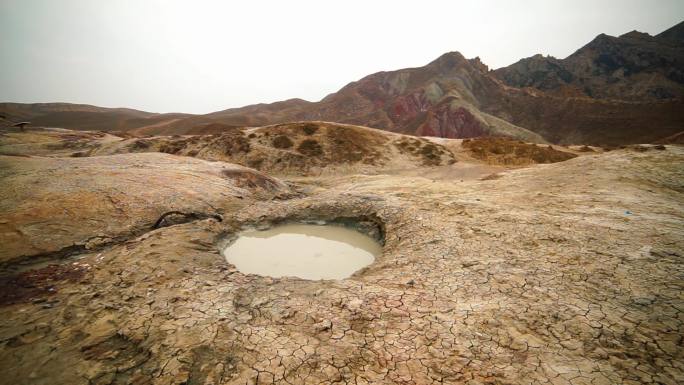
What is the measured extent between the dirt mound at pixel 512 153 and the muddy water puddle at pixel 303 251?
30.9 metres

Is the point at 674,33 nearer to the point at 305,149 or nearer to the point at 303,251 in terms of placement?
the point at 305,149

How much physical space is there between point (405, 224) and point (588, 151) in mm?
43994

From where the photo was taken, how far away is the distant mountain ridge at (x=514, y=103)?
74.2 meters

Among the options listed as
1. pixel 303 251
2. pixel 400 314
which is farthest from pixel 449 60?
pixel 400 314

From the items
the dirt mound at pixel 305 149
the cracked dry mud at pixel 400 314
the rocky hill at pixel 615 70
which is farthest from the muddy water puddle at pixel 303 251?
the rocky hill at pixel 615 70

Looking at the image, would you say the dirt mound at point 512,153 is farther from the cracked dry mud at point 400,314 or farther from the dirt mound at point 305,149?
the cracked dry mud at point 400,314

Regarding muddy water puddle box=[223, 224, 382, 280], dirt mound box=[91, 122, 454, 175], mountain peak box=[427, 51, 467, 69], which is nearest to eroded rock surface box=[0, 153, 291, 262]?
muddy water puddle box=[223, 224, 382, 280]

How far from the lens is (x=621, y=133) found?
71.7 m

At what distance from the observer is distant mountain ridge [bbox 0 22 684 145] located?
74188 millimetres

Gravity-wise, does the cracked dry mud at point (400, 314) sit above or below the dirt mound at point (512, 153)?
below

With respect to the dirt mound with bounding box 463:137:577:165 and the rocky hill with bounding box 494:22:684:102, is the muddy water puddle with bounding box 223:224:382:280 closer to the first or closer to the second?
the dirt mound with bounding box 463:137:577:165

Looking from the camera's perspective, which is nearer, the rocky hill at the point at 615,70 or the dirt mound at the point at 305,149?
the dirt mound at the point at 305,149

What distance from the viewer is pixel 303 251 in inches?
449

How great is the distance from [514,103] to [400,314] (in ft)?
357
